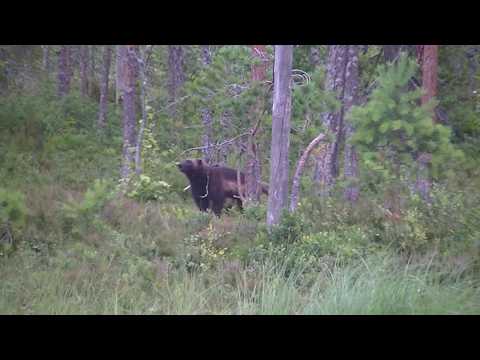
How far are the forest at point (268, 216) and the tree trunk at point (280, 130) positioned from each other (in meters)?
0.02

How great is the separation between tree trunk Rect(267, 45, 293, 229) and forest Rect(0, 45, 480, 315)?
0.9 inches

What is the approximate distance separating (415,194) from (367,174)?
3.39 ft

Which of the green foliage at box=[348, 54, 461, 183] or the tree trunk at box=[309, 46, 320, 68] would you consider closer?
the green foliage at box=[348, 54, 461, 183]

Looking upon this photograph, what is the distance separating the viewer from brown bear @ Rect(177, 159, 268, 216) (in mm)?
13030

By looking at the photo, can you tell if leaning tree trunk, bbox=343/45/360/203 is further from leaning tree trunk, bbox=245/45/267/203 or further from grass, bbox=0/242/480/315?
grass, bbox=0/242/480/315

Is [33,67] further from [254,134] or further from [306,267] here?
[306,267]

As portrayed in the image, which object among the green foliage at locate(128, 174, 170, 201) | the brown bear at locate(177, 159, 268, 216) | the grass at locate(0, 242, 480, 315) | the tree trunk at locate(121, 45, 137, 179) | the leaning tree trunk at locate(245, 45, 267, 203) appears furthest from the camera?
the tree trunk at locate(121, 45, 137, 179)

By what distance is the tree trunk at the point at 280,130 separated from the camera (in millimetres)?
8422

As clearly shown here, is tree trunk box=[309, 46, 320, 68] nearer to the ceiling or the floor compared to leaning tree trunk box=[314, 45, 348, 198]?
nearer to the ceiling

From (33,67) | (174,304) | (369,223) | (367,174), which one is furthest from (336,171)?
(33,67)

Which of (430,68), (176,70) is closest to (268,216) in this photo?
(430,68)

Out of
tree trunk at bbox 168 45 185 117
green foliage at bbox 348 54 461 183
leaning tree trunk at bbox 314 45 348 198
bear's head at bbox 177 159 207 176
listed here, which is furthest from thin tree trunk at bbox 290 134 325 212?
tree trunk at bbox 168 45 185 117

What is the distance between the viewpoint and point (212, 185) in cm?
1309

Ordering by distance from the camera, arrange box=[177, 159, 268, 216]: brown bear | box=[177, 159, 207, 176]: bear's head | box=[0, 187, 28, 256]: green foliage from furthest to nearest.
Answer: box=[177, 159, 268, 216]: brown bear → box=[177, 159, 207, 176]: bear's head → box=[0, 187, 28, 256]: green foliage
